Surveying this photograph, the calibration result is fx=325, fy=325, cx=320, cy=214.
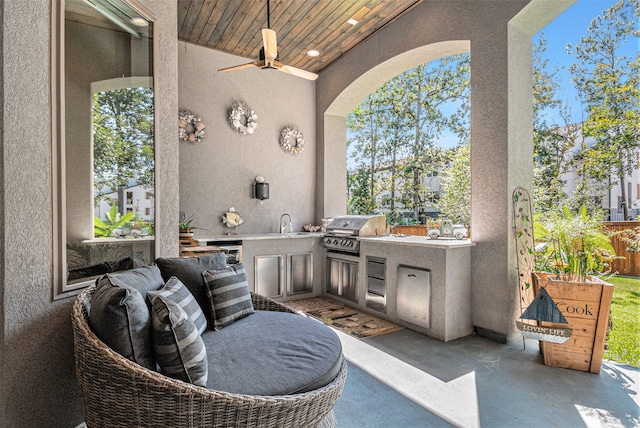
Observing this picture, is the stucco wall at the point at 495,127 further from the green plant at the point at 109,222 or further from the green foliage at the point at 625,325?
the green plant at the point at 109,222

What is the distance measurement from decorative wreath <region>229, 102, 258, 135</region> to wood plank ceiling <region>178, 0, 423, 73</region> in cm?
82

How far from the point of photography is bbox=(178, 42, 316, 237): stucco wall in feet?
14.7

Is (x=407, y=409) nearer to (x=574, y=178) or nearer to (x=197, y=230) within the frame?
(x=197, y=230)

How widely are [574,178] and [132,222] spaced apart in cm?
617

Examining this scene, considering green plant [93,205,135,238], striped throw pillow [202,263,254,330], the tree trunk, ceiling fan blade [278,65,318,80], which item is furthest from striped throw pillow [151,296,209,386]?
the tree trunk

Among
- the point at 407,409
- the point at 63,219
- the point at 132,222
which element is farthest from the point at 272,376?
the point at 132,222

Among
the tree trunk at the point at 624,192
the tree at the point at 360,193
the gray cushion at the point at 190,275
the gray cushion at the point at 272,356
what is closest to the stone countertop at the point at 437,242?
the gray cushion at the point at 272,356

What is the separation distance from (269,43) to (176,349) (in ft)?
9.06

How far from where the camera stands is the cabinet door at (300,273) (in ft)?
Result: 14.8

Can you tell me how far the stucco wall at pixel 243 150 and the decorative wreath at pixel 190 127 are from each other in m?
0.07

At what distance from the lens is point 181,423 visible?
3.66ft

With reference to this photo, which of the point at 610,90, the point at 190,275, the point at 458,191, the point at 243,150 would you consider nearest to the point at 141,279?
the point at 190,275

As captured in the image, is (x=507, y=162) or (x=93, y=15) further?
(x=507, y=162)

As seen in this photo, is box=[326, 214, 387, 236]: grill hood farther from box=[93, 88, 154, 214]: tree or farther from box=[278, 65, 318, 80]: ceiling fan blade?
box=[93, 88, 154, 214]: tree
